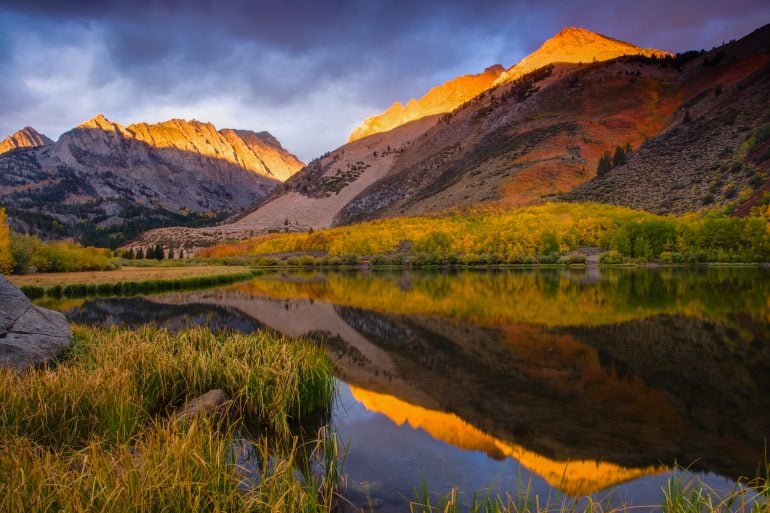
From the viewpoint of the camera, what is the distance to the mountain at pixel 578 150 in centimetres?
7644

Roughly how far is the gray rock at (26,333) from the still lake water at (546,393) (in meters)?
6.88

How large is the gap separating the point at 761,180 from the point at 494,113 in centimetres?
9873

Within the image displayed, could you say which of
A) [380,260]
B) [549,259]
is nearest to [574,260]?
[549,259]

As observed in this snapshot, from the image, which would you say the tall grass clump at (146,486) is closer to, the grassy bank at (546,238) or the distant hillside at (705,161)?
the grassy bank at (546,238)

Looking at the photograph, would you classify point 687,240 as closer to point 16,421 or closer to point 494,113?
point 16,421


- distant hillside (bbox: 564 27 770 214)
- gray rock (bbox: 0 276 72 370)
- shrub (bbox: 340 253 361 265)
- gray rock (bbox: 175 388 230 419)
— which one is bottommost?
shrub (bbox: 340 253 361 265)

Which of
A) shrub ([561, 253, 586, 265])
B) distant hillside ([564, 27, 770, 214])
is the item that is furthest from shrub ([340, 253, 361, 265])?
distant hillside ([564, 27, 770, 214])

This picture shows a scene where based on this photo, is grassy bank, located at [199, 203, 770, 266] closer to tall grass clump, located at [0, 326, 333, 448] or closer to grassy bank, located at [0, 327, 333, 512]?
tall grass clump, located at [0, 326, 333, 448]

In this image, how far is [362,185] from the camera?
7205 inches

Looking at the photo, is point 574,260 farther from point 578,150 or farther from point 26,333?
point 26,333

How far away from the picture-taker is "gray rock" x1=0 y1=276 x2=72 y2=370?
10852 millimetres

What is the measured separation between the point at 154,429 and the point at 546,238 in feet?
239

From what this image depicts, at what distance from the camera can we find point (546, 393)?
11.7m

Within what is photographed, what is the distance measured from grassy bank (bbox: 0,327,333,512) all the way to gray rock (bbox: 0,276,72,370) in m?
0.56
